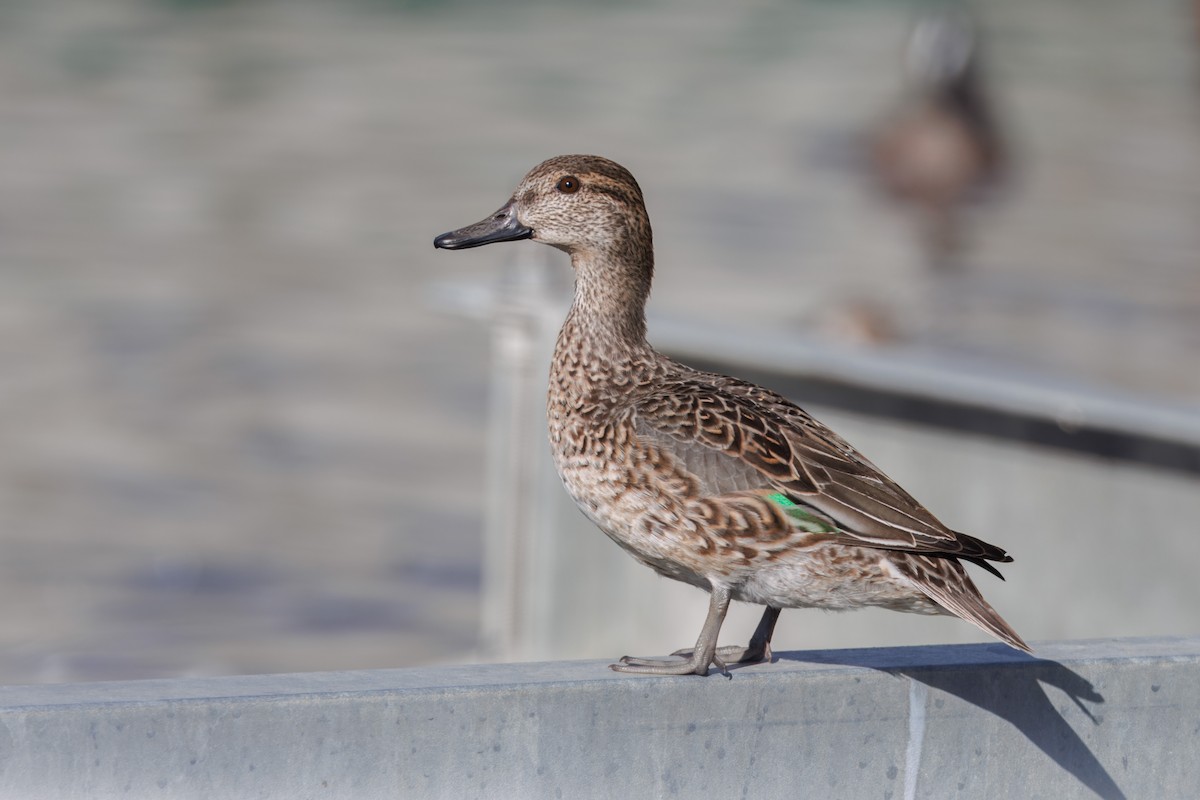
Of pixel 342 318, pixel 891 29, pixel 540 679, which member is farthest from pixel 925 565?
pixel 891 29

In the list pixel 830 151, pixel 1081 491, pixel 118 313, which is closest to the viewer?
pixel 1081 491

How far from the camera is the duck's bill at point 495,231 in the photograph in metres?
3.87

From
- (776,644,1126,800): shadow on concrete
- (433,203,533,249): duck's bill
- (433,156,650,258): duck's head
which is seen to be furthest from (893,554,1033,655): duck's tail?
(433,203,533,249): duck's bill

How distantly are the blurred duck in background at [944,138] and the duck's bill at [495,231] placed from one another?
16615 millimetres

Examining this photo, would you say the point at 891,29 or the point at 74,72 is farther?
the point at 891,29

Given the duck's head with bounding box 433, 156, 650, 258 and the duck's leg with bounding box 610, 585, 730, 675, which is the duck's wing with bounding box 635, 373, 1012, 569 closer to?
the duck's leg with bounding box 610, 585, 730, 675

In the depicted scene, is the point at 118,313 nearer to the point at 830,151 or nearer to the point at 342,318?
the point at 342,318

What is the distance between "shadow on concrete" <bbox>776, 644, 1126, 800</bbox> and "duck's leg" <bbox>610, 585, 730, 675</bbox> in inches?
12.3

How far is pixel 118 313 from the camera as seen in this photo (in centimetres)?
1452

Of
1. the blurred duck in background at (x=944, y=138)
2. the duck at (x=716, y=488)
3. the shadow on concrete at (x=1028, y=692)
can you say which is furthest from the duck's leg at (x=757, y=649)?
the blurred duck in background at (x=944, y=138)

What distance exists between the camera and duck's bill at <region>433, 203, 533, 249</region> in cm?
387

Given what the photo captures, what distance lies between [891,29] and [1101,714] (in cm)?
3099

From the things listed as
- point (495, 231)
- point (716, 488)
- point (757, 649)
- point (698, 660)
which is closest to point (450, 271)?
point (495, 231)

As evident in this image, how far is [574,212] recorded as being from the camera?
3834 millimetres
